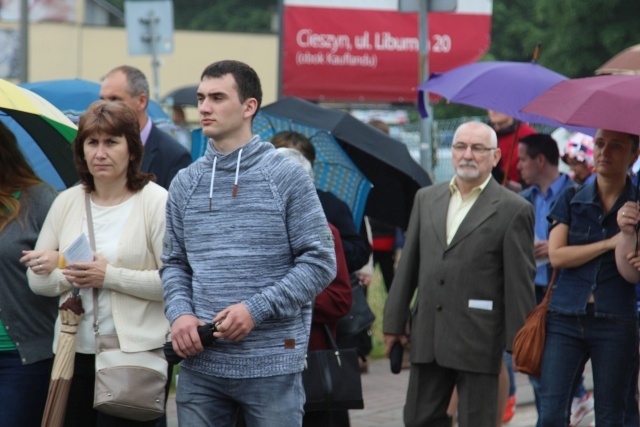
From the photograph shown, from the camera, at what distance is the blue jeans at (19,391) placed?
5227 millimetres

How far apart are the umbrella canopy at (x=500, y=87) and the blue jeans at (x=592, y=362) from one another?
1861 mm

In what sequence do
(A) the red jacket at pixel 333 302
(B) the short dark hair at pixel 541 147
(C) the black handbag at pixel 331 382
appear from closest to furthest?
(C) the black handbag at pixel 331 382
(A) the red jacket at pixel 333 302
(B) the short dark hair at pixel 541 147

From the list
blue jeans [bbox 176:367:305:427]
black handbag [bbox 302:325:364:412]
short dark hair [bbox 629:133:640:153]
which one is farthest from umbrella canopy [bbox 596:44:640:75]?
blue jeans [bbox 176:367:305:427]

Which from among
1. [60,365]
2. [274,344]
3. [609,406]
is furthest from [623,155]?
[60,365]

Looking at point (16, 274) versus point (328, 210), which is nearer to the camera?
point (16, 274)

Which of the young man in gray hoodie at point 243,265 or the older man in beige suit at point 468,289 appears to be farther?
the older man in beige suit at point 468,289

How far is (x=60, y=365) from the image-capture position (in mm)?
4984

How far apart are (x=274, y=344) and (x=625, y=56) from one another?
6.18 m

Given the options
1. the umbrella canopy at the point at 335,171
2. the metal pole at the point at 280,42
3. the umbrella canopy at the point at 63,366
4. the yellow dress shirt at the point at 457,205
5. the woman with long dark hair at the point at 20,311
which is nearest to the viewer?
the umbrella canopy at the point at 63,366

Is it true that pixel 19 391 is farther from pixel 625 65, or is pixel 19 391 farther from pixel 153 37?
pixel 153 37

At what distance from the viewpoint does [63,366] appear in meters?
4.98

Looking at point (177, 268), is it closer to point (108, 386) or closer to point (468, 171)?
point (108, 386)

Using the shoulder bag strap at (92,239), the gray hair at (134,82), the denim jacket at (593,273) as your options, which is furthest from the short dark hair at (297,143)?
the shoulder bag strap at (92,239)

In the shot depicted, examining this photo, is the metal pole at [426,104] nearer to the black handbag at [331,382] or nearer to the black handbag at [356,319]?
the black handbag at [356,319]
